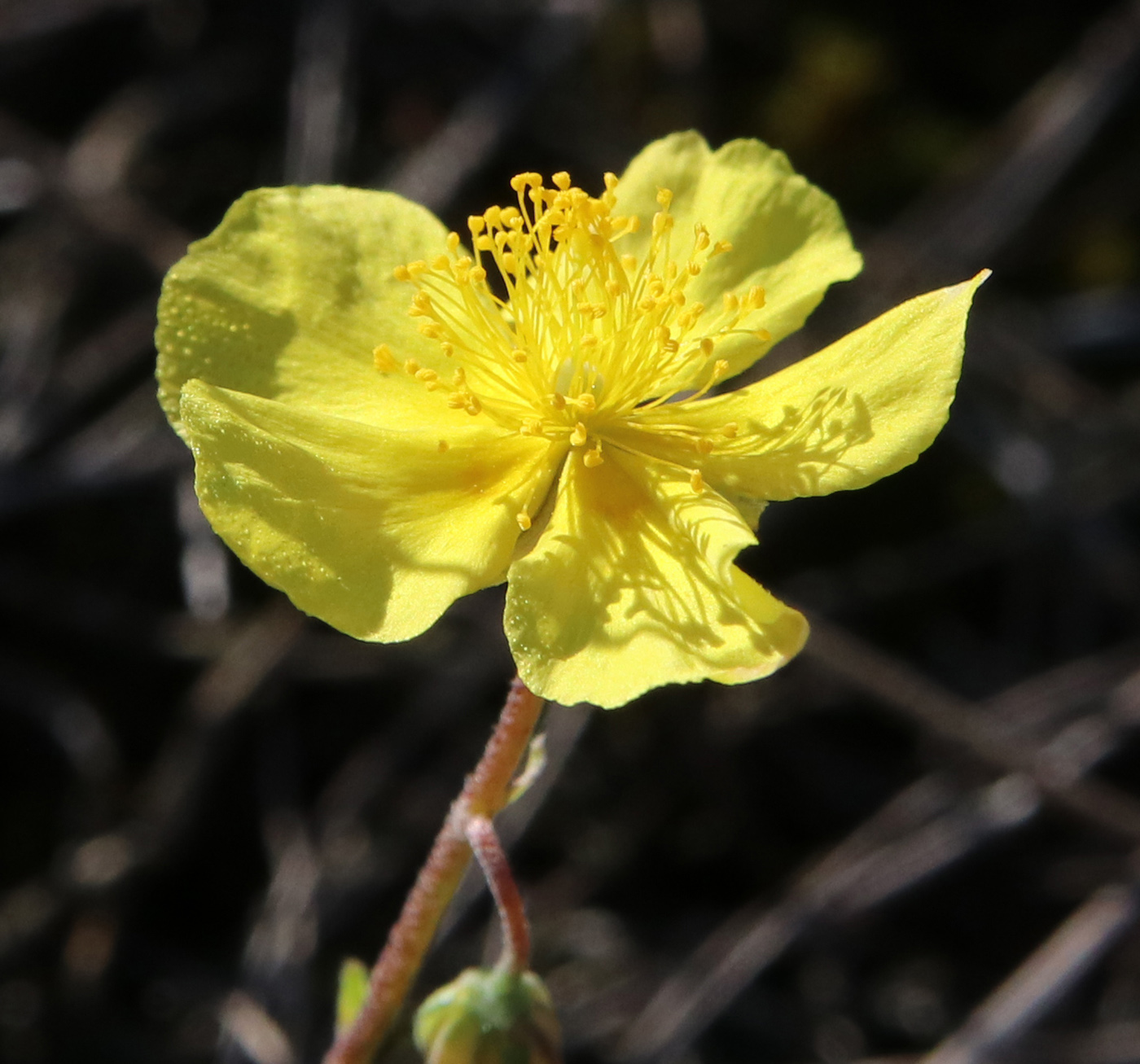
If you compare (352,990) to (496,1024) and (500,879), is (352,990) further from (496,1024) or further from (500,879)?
(500,879)

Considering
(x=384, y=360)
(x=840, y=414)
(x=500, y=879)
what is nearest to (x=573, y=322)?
(x=384, y=360)

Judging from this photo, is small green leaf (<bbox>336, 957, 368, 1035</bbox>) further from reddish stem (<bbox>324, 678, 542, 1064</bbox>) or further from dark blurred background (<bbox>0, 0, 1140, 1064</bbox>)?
dark blurred background (<bbox>0, 0, 1140, 1064</bbox>)

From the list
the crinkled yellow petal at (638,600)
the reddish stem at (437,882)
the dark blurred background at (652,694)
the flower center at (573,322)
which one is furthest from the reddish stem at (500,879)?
the dark blurred background at (652,694)

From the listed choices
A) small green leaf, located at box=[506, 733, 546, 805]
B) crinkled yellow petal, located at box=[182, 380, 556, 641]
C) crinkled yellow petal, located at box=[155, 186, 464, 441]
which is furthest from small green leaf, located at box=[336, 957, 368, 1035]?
crinkled yellow petal, located at box=[155, 186, 464, 441]

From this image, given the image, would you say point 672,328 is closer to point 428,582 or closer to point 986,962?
point 428,582

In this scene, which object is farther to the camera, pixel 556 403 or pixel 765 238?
pixel 765 238

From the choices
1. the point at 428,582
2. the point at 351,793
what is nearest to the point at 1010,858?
the point at 351,793

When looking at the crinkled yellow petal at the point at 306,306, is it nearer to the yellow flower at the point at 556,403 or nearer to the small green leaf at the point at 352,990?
the yellow flower at the point at 556,403
